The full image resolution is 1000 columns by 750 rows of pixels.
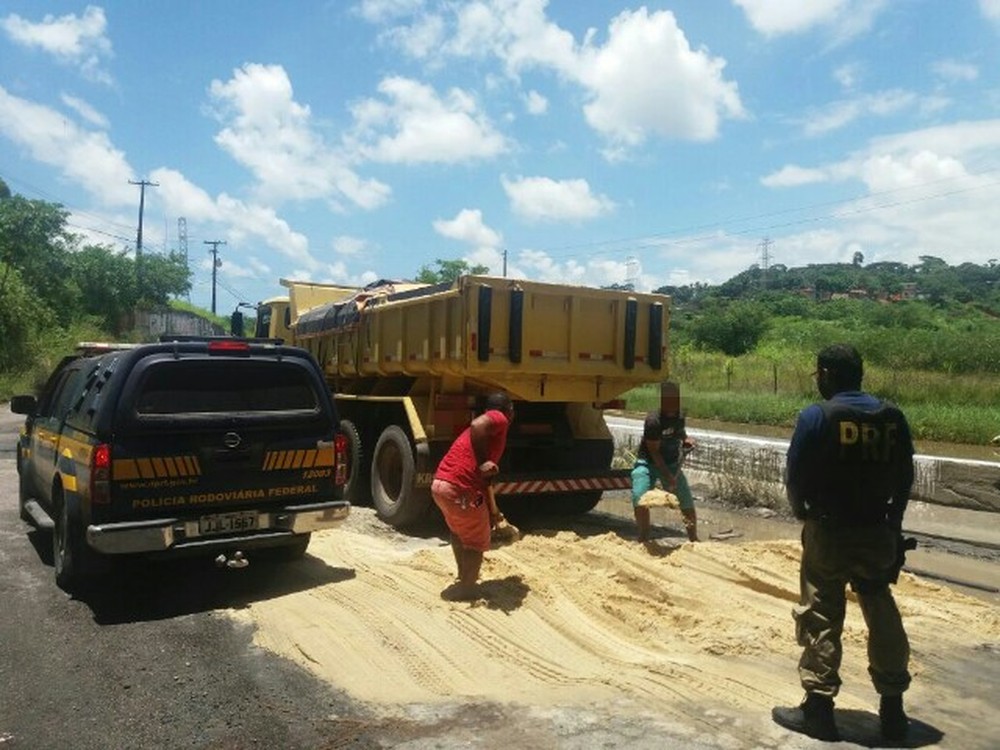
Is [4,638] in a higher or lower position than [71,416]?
lower

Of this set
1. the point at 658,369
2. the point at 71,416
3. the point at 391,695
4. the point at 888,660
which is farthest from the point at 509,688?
the point at 658,369

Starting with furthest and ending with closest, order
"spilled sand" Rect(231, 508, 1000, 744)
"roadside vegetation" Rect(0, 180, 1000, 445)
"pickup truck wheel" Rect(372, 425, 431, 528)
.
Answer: "roadside vegetation" Rect(0, 180, 1000, 445)
"pickup truck wheel" Rect(372, 425, 431, 528)
"spilled sand" Rect(231, 508, 1000, 744)

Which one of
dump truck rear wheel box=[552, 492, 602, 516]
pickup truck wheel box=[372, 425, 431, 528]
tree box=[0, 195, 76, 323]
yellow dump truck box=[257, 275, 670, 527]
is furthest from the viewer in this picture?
tree box=[0, 195, 76, 323]

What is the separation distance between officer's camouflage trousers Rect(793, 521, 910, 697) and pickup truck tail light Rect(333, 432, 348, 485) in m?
3.79

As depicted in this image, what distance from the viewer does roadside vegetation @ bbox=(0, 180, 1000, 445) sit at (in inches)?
923

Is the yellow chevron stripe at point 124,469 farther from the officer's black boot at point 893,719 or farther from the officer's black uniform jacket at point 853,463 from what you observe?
the officer's black boot at point 893,719

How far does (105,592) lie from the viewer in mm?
6316

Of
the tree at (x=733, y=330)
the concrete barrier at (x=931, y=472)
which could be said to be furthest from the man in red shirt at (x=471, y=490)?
the tree at (x=733, y=330)

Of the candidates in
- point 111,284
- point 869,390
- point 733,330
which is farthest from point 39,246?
point 869,390

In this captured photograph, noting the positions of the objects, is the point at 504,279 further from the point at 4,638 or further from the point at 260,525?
the point at 4,638

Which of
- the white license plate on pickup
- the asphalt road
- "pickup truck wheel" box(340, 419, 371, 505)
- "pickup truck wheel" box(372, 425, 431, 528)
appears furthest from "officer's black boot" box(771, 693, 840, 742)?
"pickup truck wheel" box(340, 419, 371, 505)

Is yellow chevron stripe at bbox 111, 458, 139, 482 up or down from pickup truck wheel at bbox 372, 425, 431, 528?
up

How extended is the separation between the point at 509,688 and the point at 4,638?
10.5ft

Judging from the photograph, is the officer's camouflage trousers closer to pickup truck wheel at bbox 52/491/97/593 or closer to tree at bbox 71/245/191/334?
pickup truck wheel at bbox 52/491/97/593
